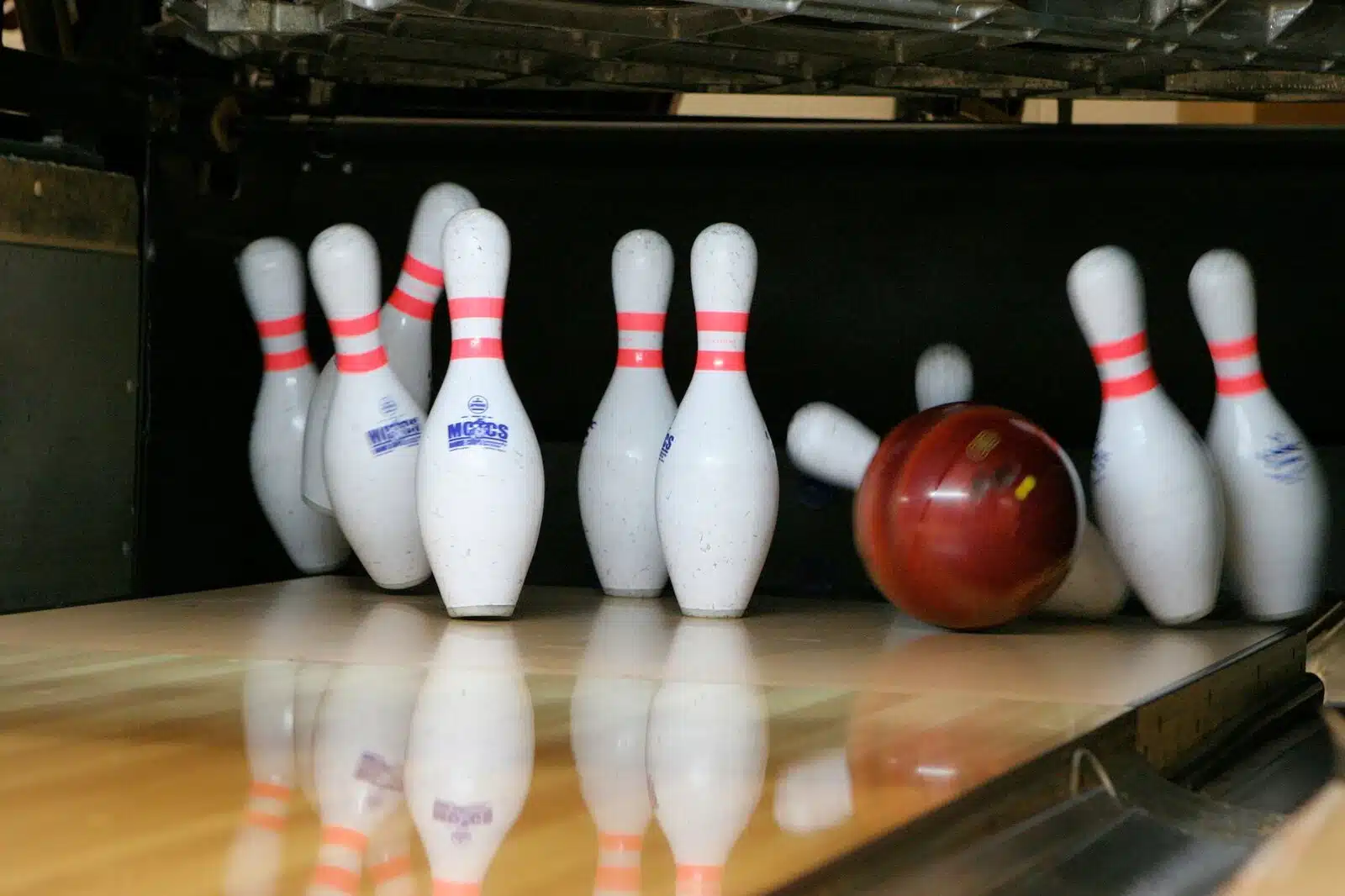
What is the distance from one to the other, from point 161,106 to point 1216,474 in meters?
1.42

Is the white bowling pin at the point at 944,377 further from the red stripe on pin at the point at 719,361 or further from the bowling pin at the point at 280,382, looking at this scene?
the bowling pin at the point at 280,382

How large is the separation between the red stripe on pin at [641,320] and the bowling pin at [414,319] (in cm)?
26

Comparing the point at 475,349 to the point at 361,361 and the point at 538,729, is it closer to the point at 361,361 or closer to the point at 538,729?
the point at 361,361

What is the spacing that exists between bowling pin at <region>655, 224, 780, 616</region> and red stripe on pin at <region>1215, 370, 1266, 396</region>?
55 centimetres

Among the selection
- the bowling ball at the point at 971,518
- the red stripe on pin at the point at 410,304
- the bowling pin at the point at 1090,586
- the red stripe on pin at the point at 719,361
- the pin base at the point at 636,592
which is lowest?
the pin base at the point at 636,592

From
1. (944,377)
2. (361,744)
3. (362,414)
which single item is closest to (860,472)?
(944,377)

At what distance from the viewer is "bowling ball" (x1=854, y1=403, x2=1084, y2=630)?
1862 mm

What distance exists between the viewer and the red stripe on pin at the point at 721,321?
2094 mm

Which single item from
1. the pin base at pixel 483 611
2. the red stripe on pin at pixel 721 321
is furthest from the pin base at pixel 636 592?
the red stripe on pin at pixel 721 321

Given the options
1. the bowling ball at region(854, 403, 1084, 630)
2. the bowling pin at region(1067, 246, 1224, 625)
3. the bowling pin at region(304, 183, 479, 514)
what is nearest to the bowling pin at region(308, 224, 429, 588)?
the bowling pin at region(304, 183, 479, 514)

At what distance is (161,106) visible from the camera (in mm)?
2395

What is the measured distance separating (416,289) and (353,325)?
0.74ft

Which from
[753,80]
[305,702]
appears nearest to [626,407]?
[753,80]

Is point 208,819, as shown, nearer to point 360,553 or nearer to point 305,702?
point 305,702
